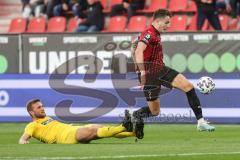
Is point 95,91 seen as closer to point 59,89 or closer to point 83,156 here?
point 59,89

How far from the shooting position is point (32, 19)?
90.6ft

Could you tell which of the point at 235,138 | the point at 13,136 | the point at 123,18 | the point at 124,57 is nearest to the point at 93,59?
the point at 124,57

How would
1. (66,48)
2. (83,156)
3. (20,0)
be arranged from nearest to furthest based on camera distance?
(83,156) < (66,48) < (20,0)

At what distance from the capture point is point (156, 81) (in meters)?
14.8

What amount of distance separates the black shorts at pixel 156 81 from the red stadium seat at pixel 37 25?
12772 mm

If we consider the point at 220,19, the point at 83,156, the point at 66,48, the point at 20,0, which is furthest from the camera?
the point at 20,0

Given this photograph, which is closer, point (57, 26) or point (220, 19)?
point (220, 19)

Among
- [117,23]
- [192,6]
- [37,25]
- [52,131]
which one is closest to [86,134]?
[52,131]

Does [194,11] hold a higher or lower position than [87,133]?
higher

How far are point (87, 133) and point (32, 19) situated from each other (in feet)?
48.5

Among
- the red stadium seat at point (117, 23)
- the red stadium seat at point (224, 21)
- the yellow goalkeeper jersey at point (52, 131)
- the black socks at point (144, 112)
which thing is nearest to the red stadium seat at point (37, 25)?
the red stadium seat at point (117, 23)

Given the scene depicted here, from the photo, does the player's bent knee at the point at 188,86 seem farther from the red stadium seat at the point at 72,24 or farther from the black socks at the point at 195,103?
the red stadium seat at the point at 72,24

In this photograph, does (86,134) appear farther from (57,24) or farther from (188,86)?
(57,24)

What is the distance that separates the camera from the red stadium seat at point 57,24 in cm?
2708
